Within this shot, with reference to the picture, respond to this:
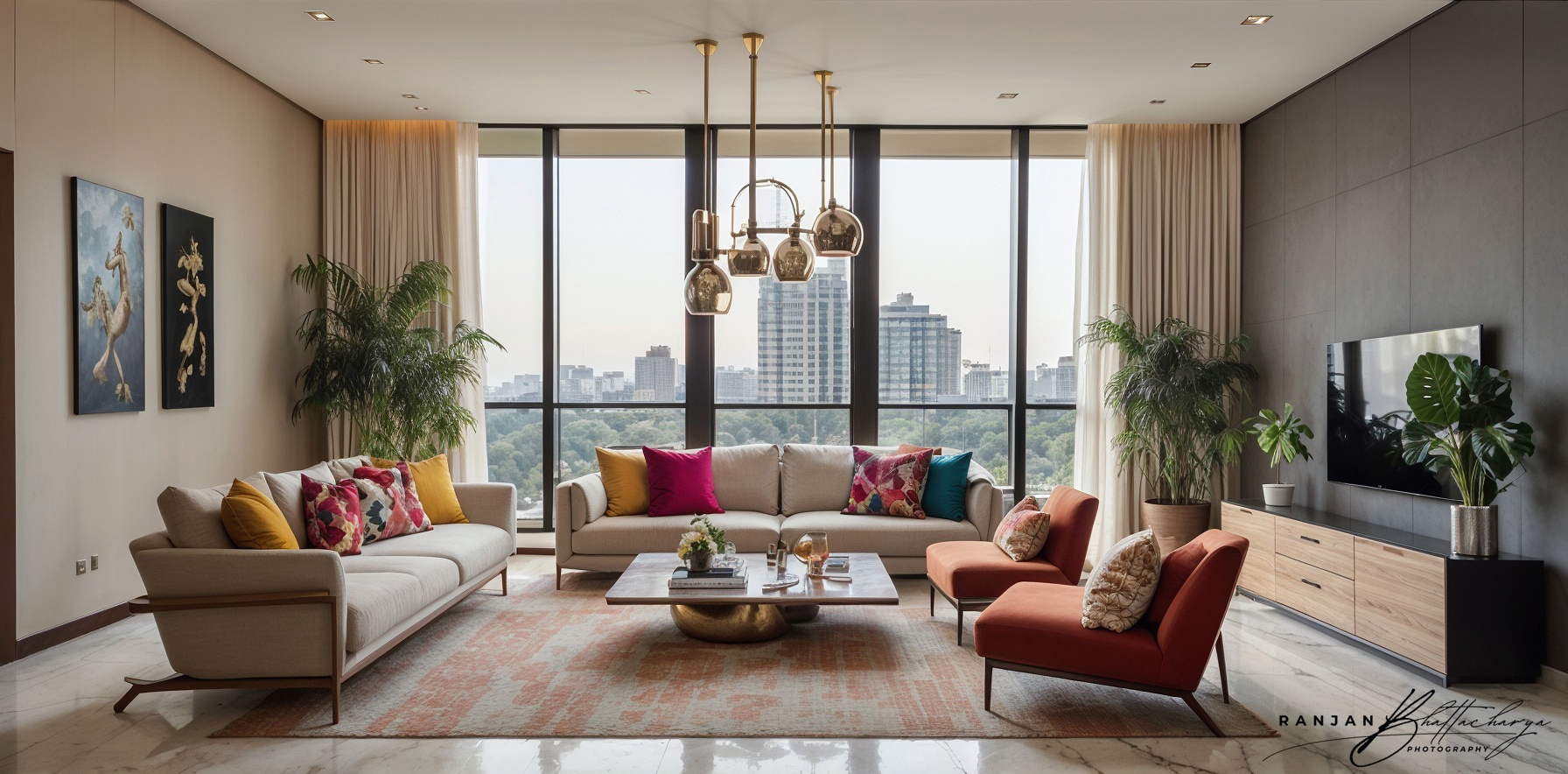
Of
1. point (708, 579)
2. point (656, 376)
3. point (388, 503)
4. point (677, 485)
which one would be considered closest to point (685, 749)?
point (708, 579)

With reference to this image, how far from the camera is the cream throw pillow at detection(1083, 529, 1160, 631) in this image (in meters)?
3.41

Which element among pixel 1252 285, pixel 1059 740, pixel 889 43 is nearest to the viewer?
pixel 1059 740

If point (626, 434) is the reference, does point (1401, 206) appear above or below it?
above

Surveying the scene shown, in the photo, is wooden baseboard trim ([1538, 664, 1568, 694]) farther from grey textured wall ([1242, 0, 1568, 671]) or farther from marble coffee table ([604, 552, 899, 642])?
marble coffee table ([604, 552, 899, 642])

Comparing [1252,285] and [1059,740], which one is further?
[1252,285]

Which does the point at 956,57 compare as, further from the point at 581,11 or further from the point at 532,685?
the point at 532,685

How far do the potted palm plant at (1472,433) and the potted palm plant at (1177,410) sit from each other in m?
1.78

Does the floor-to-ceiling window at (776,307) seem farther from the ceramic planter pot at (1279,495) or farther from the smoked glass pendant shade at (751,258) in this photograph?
the smoked glass pendant shade at (751,258)

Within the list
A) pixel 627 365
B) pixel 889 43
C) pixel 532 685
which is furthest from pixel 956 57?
pixel 532 685

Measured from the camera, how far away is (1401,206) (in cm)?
482

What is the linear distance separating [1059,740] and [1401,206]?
137 inches

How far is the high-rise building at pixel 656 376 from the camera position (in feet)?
22.9

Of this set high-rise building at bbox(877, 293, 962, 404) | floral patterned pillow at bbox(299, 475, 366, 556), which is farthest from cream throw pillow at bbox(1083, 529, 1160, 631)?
high-rise building at bbox(877, 293, 962, 404)

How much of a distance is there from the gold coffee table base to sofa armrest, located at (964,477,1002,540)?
1609 mm
